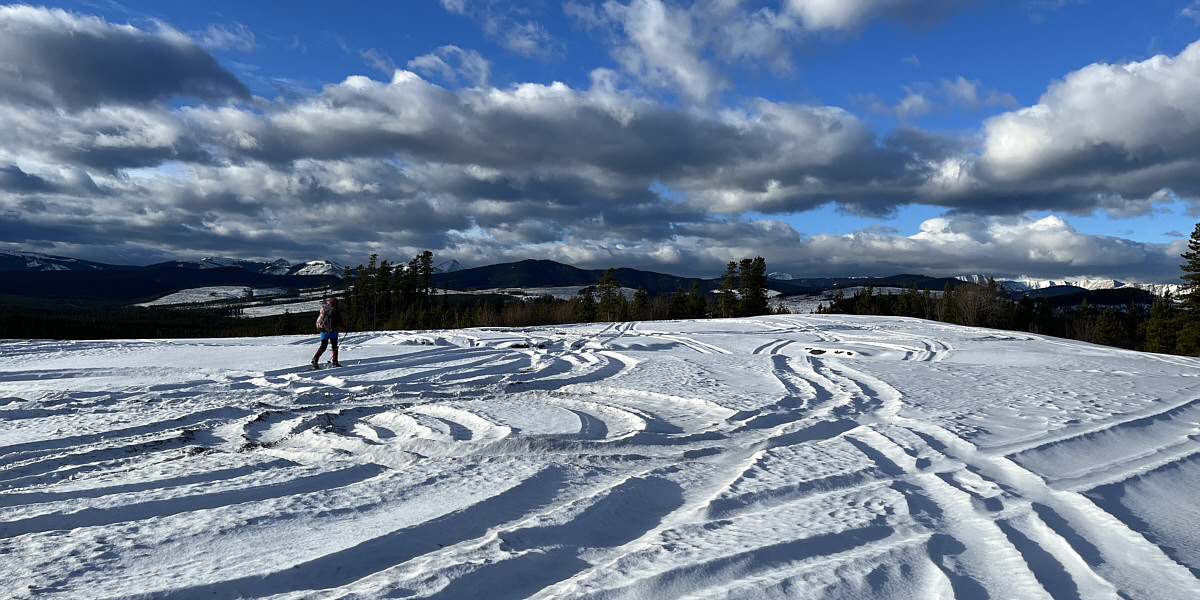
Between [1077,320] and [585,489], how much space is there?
98.9m

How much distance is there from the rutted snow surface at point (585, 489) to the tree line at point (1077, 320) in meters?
43.0

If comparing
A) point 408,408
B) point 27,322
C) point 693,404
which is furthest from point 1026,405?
point 27,322

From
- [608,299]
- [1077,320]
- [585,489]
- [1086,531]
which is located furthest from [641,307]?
[1086,531]

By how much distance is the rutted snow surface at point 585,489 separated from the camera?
358 cm

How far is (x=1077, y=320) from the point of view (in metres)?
78.6

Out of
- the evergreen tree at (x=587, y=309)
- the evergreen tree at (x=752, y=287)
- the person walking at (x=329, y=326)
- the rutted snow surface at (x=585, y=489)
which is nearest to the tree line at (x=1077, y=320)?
the evergreen tree at (x=752, y=287)

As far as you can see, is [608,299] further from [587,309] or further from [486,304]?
[486,304]

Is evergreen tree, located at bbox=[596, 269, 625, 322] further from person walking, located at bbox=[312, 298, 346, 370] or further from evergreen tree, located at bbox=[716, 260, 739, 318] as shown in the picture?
person walking, located at bbox=[312, 298, 346, 370]

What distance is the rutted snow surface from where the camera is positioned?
3580 millimetres

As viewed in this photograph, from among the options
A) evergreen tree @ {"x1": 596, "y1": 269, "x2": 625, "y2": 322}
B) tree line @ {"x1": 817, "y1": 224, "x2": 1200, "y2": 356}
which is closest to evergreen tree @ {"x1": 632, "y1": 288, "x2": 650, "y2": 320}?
evergreen tree @ {"x1": 596, "y1": 269, "x2": 625, "y2": 322}

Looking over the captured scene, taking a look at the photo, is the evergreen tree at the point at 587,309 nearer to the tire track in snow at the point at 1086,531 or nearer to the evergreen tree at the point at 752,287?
the evergreen tree at the point at 752,287

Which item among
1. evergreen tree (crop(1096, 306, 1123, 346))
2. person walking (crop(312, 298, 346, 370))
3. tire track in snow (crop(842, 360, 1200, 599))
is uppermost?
person walking (crop(312, 298, 346, 370))

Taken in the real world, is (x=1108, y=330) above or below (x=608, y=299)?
below

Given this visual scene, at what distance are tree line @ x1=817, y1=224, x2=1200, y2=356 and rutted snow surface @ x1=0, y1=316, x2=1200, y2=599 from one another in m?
43.0
